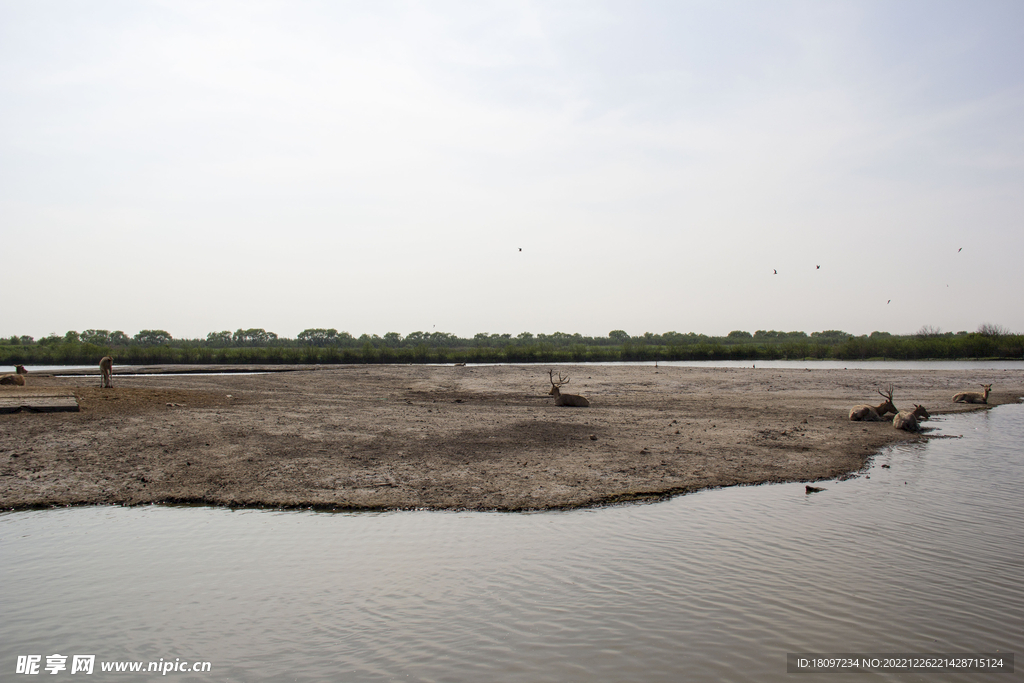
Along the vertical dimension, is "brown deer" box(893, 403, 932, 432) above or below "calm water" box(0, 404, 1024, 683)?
above

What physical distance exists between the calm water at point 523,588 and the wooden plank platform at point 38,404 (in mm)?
8178

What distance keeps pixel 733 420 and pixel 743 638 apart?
13.7 meters

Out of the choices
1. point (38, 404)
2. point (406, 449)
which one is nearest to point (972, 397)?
point (406, 449)

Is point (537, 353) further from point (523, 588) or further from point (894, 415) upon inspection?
point (523, 588)

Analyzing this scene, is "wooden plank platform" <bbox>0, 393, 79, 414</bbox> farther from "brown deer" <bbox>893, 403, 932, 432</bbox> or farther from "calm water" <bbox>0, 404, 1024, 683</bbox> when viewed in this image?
"brown deer" <bbox>893, 403, 932, 432</bbox>

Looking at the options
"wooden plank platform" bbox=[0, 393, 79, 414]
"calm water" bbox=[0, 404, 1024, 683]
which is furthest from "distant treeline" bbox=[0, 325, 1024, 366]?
"calm water" bbox=[0, 404, 1024, 683]

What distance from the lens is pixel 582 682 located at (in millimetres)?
4594

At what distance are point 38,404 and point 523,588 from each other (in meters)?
15.7

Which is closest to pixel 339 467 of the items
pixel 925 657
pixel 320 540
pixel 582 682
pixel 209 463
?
pixel 209 463

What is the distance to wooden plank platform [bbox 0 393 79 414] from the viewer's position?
15531 millimetres

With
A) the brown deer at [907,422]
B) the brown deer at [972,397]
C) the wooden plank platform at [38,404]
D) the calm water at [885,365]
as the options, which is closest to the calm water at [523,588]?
the brown deer at [907,422]

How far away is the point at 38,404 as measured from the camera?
1575 cm

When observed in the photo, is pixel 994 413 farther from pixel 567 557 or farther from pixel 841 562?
pixel 567 557

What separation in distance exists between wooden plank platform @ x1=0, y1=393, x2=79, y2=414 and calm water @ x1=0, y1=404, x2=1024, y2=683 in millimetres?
8178
